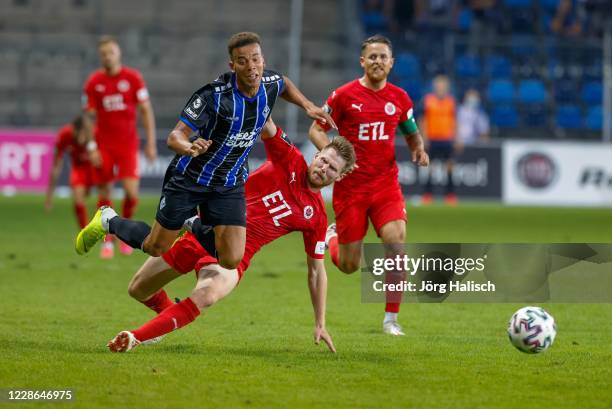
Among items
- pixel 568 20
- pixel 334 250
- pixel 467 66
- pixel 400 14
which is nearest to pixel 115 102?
pixel 334 250

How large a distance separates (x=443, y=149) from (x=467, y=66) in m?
3.24

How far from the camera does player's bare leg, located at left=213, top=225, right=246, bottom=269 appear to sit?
736 centimetres

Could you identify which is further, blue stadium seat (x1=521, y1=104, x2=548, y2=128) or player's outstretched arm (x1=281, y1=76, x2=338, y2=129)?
blue stadium seat (x1=521, y1=104, x2=548, y2=128)

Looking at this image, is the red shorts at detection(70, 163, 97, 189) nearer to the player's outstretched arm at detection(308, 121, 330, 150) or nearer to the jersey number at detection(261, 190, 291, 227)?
the player's outstretched arm at detection(308, 121, 330, 150)

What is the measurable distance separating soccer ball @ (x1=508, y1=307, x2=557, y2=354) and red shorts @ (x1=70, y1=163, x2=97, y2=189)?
825cm

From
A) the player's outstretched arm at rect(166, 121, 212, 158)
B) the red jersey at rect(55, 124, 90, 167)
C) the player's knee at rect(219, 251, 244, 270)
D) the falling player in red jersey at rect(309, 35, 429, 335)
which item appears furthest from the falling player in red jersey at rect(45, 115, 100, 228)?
the player's outstretched arm at rect(166, 121, 212, 158)

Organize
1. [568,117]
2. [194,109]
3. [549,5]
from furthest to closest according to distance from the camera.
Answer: [549,5]
[568,117]
[194,109]

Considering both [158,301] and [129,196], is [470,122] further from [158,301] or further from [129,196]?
[158,301]

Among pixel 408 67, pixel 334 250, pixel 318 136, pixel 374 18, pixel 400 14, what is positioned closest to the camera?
pixel 318 136

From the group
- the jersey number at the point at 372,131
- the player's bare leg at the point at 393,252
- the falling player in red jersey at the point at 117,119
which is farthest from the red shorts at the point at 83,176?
the player's bare leg at the point at 393,252

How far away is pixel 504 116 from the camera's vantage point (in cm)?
2539

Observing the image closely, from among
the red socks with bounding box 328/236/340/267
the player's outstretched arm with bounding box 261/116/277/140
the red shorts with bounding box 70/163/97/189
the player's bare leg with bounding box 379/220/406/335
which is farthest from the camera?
the red shorts with bounding box 70/163/97/189

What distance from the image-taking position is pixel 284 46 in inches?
959

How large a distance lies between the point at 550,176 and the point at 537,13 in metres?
5.03
